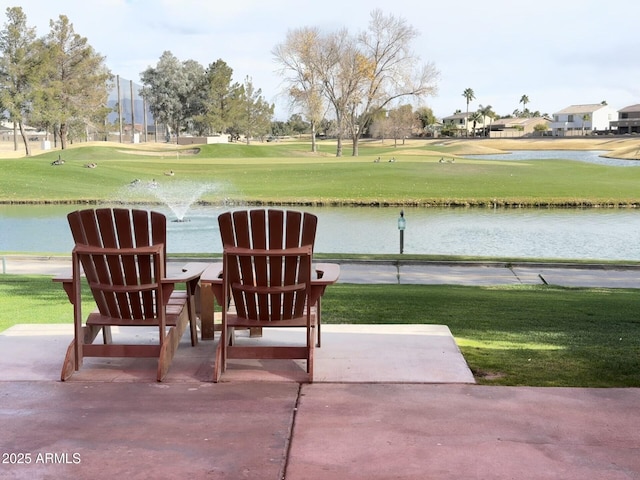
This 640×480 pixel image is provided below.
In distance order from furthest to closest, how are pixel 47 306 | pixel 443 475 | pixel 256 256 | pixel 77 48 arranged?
pixel 77 48 → pixel 47 306 → pixel 256 256 → pixel 443 475

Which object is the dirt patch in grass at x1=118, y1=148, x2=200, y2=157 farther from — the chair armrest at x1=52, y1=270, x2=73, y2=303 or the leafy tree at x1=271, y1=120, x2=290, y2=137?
the chair armrest at x1=52, y1=270, x2=73, y2=303

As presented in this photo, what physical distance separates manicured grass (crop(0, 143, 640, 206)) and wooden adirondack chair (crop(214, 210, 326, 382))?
2957cm

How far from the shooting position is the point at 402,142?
10881cm

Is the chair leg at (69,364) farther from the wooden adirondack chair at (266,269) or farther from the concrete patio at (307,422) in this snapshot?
the wooden adirondack chair at (266,269)

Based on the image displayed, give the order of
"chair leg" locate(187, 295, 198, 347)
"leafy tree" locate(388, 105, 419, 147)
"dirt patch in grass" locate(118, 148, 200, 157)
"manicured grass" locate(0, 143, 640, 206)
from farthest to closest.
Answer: "leafy tree" locate(388, 105, 419, 147)
"dirt patch in grass" locate(118, 148, 200, 157)
"manicured grass" locate(0, 143, 640, 206)
"chair leg" locate(187, 295, 198, 347)

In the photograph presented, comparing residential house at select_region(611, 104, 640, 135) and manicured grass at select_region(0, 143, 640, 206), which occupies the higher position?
residential house at select_region(611, 104, 640, 135)

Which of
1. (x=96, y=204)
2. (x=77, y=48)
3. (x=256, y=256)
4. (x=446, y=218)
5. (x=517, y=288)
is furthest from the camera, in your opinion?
(x=77, y=48)

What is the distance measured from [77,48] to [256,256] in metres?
64.7

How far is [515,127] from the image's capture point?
13675cm

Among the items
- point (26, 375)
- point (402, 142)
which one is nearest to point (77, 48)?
point (402, 142)

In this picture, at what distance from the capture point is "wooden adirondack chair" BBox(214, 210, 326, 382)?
15.2 feet

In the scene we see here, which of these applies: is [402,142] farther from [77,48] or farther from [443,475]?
[443,475]

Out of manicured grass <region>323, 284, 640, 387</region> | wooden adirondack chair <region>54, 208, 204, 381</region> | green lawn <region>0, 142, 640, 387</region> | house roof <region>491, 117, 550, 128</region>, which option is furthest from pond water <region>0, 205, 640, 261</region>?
house roof <region>491, 117, 550, 128</region>

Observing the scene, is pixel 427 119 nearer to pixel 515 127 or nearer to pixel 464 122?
pixel 515 127
